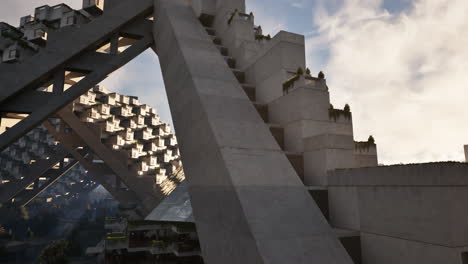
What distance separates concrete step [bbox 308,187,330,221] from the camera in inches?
195

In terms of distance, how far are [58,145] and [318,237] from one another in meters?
49.7

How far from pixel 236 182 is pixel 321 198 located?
6.36 feet

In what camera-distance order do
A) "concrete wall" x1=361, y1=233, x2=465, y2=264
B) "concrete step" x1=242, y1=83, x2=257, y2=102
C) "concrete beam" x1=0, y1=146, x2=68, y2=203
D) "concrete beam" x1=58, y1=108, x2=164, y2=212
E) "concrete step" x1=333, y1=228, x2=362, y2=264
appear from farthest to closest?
"concrete beam" x1=0, y1=146, x2=68, y2=203
"concrete beam" x1=58, y1=108, x2=164, y2=212
"concrete step" x1=242, y1=83, x2=257, y2=102
"concrete step" x1=333, y1=228, x2=362, y2=264
"concrete wall" x1=361, y1=233, x2=465, y2=264

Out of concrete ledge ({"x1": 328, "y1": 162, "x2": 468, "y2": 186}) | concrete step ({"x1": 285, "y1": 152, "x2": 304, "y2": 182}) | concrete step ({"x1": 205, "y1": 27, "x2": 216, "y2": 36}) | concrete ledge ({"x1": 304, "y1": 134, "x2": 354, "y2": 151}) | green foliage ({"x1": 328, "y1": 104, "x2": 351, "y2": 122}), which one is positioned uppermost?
concrete step ({"x1": 205, "y1": 27, "x2": 216, "y2": 36})

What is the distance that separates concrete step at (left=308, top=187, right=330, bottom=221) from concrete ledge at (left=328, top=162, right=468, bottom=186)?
1.48ft

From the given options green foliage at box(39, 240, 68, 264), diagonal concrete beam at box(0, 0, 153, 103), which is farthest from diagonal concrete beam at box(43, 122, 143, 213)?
diagonal concrete beam at box(0, 0, 153, 103)

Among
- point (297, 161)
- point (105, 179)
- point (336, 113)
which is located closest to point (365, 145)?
point (336, 113)

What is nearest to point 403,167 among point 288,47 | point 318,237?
point 318,237

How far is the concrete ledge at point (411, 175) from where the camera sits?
3.19m

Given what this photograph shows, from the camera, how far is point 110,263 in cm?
2123

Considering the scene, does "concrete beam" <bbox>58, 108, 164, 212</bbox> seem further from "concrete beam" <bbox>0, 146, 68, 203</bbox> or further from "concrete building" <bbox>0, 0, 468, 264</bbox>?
"concrete building" <bbox>0, 0, 468, 264</bbox>

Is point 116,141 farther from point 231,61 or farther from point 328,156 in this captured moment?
point 328,156

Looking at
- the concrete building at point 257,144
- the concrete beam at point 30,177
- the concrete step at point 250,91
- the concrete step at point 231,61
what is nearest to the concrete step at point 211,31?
the concrete building at point 257,144

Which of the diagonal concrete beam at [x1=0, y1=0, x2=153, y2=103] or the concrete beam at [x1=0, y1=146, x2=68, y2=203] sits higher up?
the diagonal concrete beam at [x1=0, y1=0, x2=153, y2=103]
